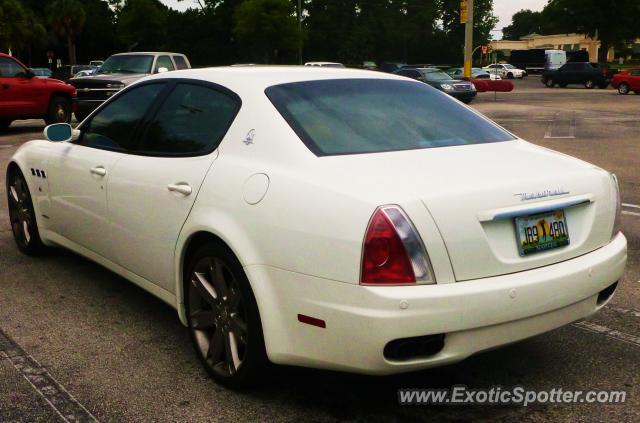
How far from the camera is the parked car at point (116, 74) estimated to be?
57.2 feet

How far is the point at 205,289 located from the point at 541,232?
1.51 metres

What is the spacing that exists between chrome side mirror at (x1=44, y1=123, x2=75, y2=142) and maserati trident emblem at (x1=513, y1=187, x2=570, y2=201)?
3.15 meters

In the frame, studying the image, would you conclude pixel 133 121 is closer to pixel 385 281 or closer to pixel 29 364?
pixel 29 364

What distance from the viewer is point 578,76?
151ft

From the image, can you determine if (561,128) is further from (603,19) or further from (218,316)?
(603,19)

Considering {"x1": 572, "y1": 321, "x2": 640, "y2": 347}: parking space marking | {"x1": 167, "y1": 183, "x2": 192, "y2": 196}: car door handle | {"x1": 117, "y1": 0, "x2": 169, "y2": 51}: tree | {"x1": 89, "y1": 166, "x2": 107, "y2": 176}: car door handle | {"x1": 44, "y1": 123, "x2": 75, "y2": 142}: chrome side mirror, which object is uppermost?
{"x1": 117, "y1": 0, "x2": 169, "y2": 51}: tree

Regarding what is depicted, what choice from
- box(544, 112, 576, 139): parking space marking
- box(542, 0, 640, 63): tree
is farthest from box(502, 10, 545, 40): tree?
box(544, 112, 576, 139): parking space marking

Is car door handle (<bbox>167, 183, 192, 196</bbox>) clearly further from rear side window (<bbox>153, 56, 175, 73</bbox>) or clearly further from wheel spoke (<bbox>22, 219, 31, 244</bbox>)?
rear side window (<bbox>153, 56, 175, 73</bbox>)

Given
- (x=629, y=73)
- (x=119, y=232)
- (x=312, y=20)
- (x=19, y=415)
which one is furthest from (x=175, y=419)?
(x=312, y=20)

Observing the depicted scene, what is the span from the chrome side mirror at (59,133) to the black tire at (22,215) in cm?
81

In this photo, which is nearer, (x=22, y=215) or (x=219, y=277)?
(x=219, y=277)


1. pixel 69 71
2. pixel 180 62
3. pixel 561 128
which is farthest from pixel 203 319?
pixel 69 71

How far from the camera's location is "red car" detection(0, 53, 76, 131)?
16266 mm

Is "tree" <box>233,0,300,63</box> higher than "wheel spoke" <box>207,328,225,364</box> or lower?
higher
